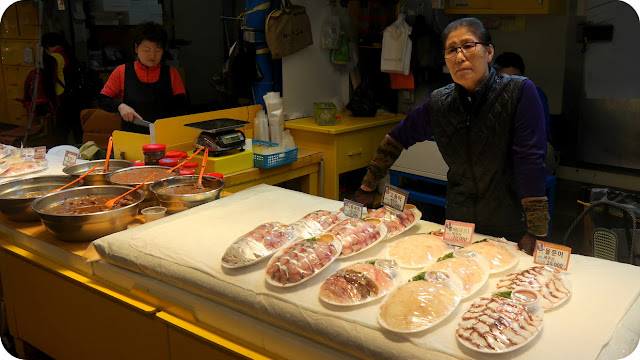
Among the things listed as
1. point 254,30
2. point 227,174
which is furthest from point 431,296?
point 254,30

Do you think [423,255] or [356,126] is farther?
[356,126]

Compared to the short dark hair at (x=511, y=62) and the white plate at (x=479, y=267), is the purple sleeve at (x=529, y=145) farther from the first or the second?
the short dark hair at (x=511, y=62)

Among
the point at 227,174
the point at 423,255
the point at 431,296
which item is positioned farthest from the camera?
the point at 227,174

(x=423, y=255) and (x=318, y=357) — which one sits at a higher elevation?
(x=423, y=255)

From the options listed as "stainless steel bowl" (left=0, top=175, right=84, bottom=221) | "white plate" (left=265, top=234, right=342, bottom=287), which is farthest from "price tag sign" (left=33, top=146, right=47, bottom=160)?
"white plate" (left=265, top=234, right=342, bottom=287)

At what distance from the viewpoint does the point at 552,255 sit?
1.75m

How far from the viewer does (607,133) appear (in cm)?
485

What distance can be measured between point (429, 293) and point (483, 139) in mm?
1131

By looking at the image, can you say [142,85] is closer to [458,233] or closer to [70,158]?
Result: [70,158]

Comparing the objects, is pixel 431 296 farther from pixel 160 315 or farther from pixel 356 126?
pixel 356 126

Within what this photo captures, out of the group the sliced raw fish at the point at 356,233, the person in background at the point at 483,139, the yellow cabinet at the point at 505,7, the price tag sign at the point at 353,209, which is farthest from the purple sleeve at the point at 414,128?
the yellow cabinet at the point at 505,7

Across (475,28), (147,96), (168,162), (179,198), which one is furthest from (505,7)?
(179,198)

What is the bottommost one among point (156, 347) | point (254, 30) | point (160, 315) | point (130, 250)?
point (156, 347)

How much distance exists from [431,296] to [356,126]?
347 centimetres
